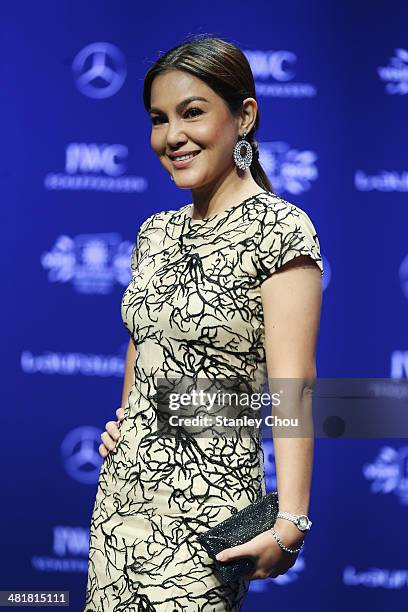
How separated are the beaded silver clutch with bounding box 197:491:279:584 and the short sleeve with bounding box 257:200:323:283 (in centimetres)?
40

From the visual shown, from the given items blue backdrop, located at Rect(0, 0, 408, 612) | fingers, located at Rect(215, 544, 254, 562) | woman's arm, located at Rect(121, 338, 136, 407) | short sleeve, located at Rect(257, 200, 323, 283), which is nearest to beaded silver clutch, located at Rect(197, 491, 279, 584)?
fingers, located at Rect(215, 544, 254, 562)

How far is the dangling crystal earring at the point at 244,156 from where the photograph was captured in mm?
1862

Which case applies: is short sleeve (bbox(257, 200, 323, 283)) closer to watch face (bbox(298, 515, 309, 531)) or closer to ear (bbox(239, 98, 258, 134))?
ear (bbox(239, 98, 258, 134))

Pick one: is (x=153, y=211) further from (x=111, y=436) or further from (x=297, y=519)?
(x=297, y=519)

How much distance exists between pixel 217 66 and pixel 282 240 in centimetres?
36

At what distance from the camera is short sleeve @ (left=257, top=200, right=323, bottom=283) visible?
170 cm

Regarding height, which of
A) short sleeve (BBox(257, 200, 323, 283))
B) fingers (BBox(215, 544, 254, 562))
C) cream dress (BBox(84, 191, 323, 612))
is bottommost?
fingers (BBox(215, 544, 254, 562))

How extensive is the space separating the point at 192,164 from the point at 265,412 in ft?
1.57

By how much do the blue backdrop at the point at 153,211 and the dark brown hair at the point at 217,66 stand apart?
1485 mm

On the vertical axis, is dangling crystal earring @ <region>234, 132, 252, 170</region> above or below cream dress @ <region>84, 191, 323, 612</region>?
above

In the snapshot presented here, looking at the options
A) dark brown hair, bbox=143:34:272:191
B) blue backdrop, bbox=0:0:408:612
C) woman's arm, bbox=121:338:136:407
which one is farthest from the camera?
blue backdrop, bbox=0:0:408:612

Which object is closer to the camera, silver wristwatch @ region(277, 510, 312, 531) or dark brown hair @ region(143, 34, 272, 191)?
silver wristwatch @ region(277, 510, 312, 531)

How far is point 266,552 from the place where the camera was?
1638mm

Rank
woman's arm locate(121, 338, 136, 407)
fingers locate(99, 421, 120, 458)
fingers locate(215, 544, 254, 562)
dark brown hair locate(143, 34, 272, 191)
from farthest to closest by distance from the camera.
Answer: woman's arm locate(121, 338, 136, 407) → fingers locate(99, 421, 120, 458) → dark brown hair locate(143, 34, 272, 191) → fingers locate(215, 544, 254, 562)
